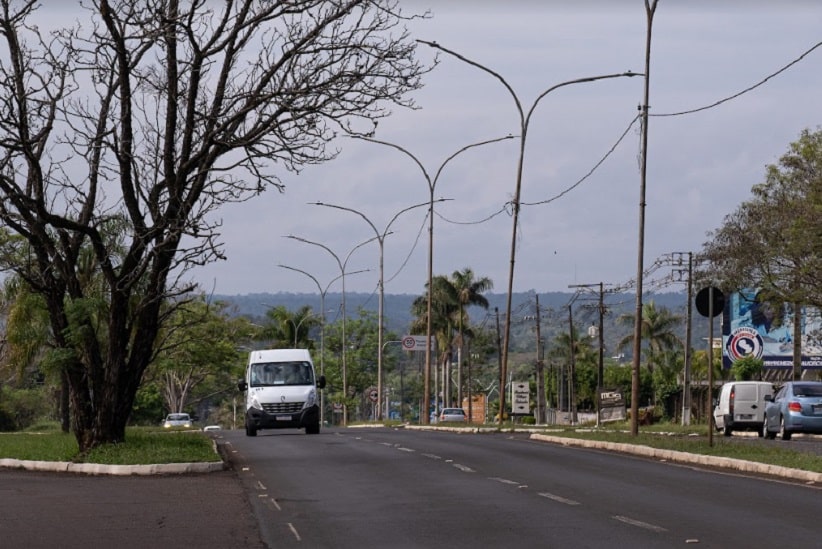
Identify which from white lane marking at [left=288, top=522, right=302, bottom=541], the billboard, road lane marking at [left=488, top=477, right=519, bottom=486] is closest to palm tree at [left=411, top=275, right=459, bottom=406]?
the billboard

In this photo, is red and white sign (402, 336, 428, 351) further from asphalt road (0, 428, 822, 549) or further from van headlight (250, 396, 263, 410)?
asphalt road (0, 428, 822, 549)

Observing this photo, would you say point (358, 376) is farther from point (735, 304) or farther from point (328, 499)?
point (328, 499)

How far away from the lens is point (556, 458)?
88.3 ft

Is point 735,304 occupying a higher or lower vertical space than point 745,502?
higher

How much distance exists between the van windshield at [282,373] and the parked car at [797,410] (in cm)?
1399

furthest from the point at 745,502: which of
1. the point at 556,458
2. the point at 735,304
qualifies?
the point at 735,304

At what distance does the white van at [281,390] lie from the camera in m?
43.2

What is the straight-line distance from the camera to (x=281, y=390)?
43375 mm

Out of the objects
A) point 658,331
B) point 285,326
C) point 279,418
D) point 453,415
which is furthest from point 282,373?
point 658,331

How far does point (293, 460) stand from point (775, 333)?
55638 mm

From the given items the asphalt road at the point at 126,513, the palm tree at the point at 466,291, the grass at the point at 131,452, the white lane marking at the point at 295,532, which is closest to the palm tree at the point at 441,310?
the palm tree at the point at 466,291

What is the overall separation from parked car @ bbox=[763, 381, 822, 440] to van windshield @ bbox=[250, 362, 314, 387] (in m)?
14.0

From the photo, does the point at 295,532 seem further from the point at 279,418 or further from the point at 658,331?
the point at 658,331

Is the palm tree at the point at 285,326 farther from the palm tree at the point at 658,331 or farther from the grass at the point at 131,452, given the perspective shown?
the grass at the point at 131,452
